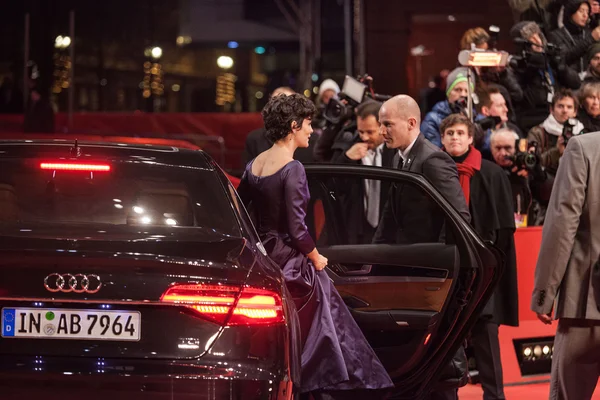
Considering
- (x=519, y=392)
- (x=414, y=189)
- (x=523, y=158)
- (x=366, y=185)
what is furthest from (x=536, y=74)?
(x=414, y=189)

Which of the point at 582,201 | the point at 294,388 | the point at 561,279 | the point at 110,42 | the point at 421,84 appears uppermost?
the point at 110,42

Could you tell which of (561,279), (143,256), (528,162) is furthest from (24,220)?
(528,162)

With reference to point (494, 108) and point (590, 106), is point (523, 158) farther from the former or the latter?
point (590, 106)

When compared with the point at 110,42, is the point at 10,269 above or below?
below

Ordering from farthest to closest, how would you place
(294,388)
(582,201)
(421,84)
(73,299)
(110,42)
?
(110,42), (421,84), (582,201), (294,388), (73,299)

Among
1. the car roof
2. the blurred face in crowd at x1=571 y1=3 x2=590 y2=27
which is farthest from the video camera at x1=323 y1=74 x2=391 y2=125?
the car roof

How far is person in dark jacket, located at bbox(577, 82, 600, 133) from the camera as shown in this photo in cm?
966

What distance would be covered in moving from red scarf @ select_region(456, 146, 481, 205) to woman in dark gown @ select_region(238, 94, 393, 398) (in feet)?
6.04

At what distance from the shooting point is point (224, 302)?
385 cm

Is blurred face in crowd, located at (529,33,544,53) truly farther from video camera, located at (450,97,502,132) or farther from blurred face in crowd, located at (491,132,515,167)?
blurred face in crowd, located at (491,132,515,167)

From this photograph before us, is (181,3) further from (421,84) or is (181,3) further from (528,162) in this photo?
(528,162)

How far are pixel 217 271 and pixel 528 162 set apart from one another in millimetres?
4926

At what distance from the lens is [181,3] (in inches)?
1092

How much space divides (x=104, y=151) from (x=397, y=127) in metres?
2.14
